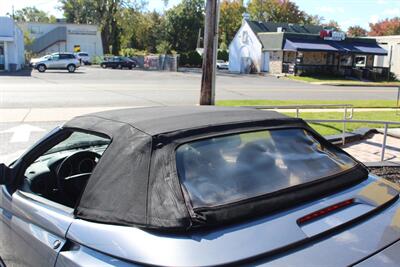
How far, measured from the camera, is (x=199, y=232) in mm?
1971

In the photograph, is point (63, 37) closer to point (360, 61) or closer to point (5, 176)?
point (360, 61)

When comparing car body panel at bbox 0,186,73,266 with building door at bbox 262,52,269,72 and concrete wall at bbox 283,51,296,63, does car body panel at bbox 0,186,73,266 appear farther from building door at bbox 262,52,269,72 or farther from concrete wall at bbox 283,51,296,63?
building door at bbox 262,52,269,72

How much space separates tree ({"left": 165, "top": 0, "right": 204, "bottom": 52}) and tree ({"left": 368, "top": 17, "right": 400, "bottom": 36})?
41101 millimetres

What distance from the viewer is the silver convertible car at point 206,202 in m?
1.93

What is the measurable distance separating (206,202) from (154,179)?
274 millimetres

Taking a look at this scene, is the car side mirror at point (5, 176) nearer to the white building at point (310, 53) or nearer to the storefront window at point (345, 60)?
the white building at point (310, 53)

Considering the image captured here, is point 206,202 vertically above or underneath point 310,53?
underneath

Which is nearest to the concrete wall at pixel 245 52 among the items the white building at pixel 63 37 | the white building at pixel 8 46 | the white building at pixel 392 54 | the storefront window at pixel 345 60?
the storefront window at pixel 345 60

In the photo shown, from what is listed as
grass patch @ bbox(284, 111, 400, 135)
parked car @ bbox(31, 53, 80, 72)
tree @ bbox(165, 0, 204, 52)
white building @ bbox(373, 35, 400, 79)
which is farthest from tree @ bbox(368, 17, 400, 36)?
grass patch @ bbox(284, 111, 400, 135)

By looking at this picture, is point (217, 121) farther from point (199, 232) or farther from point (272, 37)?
point (272, 37)

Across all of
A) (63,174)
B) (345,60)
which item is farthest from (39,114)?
(345,60)

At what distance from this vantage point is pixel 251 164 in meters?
2.58

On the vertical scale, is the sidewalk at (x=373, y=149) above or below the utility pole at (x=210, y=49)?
below

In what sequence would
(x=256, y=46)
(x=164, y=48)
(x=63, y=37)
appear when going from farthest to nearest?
1. (x=164, y=48)
2. (x=63, y=37)
3. (x=256, y=46)
